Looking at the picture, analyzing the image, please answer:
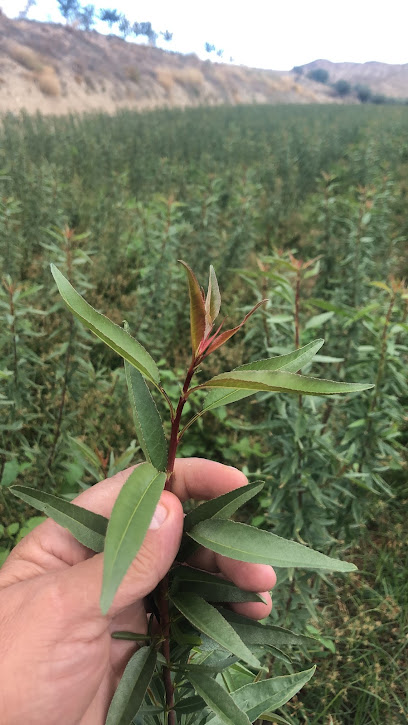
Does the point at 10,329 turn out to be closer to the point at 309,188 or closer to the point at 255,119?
the point at 309,188

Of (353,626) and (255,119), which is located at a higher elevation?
(255,119)

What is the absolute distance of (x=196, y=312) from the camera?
2.32 feet

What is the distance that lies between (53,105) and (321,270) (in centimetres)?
3111

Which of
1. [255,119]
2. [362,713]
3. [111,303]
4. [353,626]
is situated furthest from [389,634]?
[255,119]

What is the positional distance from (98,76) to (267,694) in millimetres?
41571

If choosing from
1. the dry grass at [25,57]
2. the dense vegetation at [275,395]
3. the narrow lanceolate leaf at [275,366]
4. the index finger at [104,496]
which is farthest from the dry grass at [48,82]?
the narrow lanceolate leaf at [275,366]

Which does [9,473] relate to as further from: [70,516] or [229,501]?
[229,501]

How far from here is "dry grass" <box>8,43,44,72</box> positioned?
2936 centimetres

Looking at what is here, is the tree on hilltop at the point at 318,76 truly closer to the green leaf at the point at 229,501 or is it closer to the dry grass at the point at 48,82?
the dry grass at the point at 48,82

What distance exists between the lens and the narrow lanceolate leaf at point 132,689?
0.76 metres

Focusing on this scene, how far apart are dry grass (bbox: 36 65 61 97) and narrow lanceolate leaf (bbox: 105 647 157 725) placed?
113ft

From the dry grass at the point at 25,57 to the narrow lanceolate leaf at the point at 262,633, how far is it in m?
36.0

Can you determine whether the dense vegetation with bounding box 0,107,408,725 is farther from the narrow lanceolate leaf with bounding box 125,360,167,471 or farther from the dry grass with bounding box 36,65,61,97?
the dry grass with bounding box 36,65,61,97

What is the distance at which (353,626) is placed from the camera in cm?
226
